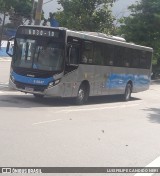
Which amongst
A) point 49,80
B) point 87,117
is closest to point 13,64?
point 49,80

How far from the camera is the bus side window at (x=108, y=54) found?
2092 cm

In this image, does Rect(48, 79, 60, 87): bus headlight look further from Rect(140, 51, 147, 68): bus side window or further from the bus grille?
Rect(140, 51, 147, 68): bus side window

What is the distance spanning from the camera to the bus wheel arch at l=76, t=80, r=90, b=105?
18798mm

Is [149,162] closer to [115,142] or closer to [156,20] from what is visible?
[115,142]

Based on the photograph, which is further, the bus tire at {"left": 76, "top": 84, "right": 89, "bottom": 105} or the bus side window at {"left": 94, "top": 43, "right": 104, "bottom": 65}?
the bus side window at {"left": 94, "top": 43, "right": 104, "bottom": 65}

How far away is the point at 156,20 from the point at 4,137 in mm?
36428

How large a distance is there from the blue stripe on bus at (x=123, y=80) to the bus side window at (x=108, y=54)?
2.37 ft

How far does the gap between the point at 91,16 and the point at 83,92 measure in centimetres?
1081

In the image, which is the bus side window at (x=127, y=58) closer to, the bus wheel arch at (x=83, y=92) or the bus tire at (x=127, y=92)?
the bus tire at (x=127, y=92)

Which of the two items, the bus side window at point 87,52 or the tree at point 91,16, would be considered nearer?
the bus side window at point 87,52

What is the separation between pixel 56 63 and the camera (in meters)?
17.2

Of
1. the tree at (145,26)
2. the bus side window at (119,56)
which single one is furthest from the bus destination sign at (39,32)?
the tree at (145,26)

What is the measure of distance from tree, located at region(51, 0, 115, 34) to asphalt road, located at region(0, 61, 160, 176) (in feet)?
39.4

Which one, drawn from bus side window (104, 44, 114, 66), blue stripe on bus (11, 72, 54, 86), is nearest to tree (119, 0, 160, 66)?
bus side window (104, 44, 114, 66)
